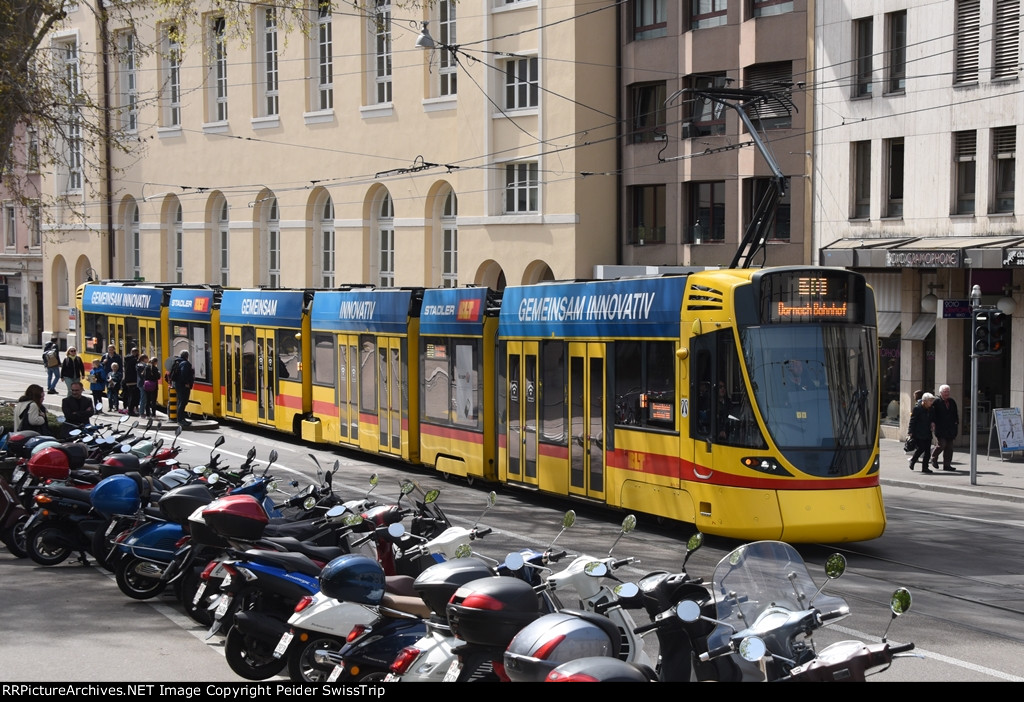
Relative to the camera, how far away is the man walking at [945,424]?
23.1 m

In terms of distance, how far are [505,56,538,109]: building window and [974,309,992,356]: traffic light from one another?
59.2ft

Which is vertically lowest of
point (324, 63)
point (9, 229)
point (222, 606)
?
point (222, 606)

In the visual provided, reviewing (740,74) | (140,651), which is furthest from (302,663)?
(740,74)

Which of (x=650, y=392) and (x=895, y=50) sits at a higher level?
(x=895, y=50)

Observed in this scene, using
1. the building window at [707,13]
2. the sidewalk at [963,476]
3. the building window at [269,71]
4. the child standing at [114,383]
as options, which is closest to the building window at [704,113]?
the building window at [707,13]

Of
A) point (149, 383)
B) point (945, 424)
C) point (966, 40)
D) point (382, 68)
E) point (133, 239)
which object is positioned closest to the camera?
point (945, 424)

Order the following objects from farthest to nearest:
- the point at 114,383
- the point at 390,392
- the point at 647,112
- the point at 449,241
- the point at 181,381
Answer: the point at 449,241 → the point at 647,112 → the point at 114,383 → the point at 181,381 → the point at 390,392

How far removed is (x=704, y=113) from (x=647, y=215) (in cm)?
394

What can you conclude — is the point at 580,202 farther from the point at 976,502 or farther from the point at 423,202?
the point at 976,502

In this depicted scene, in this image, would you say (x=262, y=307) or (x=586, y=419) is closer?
(x=586, y=419)

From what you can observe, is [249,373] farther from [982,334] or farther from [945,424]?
[982,334]

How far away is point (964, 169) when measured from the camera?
26.7 meters

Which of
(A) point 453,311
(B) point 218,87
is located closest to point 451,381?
(A) point 453,311

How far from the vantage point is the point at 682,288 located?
1460cm
